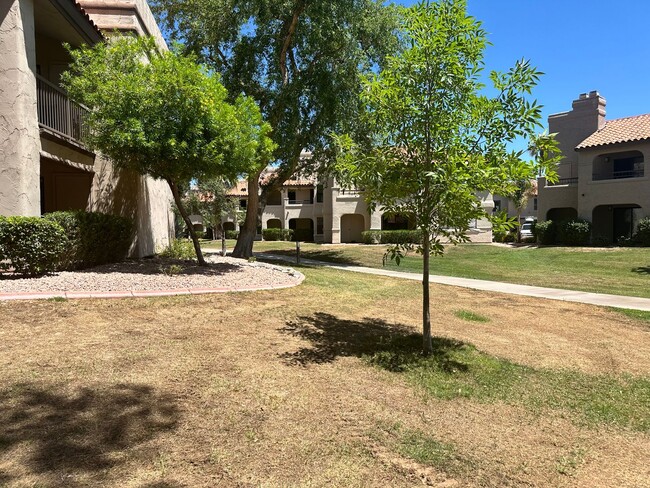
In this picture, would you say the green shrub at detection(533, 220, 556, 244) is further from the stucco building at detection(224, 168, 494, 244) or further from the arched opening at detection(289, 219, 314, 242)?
the arched opening at detection(289, 219, 314, 242)

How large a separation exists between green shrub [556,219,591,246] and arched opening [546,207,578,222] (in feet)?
10.5

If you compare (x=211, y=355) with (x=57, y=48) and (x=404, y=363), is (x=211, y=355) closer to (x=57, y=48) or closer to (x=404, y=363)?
(x=404, y=363)

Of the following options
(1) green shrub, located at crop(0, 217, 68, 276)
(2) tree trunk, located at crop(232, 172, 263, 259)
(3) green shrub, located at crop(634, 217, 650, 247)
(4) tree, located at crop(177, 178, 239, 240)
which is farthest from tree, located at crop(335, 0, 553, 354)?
(3) green shrub, located at crop(634, 217, 650, 247)

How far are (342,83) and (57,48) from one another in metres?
9.22

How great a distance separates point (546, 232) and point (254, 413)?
28066 mm

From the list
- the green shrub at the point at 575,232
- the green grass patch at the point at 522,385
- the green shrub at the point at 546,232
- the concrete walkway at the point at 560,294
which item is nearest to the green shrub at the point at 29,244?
the green grass patch at the point at 522,385

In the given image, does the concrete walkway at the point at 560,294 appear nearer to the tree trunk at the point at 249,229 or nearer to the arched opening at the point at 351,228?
Result: the tree trunk at the point at 249,229

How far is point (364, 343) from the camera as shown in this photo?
6613mm

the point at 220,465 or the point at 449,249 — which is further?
the point at 449,249

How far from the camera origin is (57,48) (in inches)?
506

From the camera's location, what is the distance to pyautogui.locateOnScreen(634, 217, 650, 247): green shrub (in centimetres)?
2373

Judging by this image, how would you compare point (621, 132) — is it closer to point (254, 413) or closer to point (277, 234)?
point (277, 234)

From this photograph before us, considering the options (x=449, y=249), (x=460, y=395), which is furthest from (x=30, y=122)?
(x=449, y=249)

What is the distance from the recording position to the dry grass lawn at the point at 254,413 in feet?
10.4
